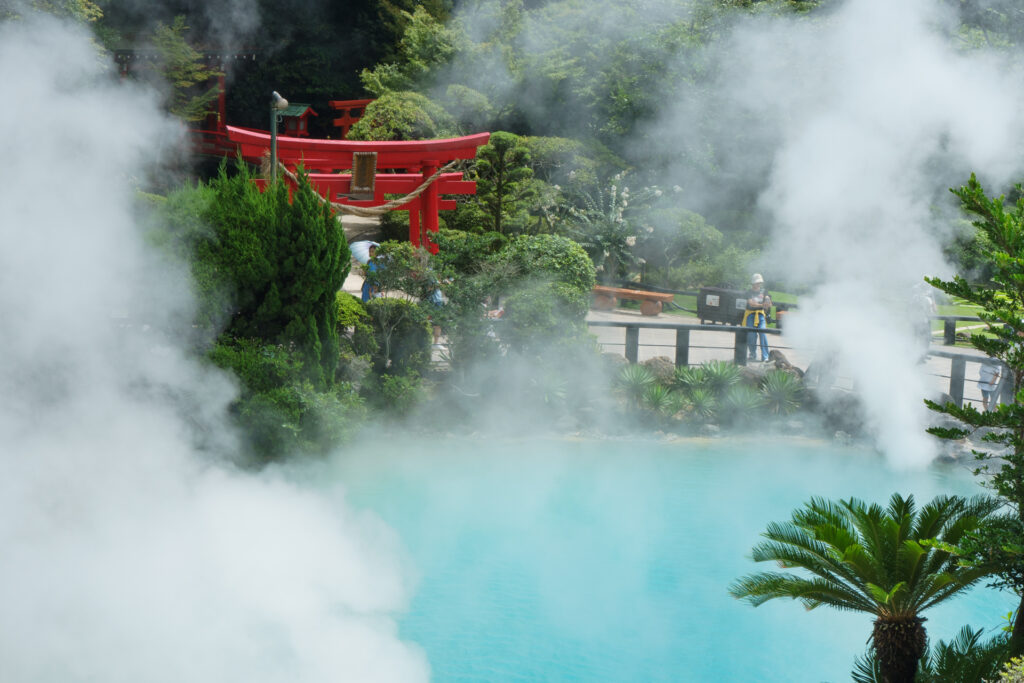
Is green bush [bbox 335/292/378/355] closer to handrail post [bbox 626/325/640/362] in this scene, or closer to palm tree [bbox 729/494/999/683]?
handrail post [bbox 626/325/640/362]

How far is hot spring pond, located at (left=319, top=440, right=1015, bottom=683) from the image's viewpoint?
6.98m

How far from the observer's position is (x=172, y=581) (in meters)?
7.00

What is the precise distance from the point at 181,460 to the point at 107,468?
3.85 ft

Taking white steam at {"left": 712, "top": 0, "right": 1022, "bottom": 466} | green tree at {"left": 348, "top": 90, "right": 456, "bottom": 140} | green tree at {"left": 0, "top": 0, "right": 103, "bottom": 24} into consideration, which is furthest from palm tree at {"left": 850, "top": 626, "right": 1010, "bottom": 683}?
green tree at {"left": 348, "top": 90, "right": 456, "bottom": 140}

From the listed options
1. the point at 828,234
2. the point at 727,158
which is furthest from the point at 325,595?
the point at 727,158

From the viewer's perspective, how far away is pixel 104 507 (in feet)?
23.9

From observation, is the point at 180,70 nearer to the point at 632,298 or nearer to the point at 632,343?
the point at 632,298

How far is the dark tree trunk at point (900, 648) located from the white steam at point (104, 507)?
9.58ft

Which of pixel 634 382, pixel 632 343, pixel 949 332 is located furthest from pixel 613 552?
pixel 949 332

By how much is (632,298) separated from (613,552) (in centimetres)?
1114

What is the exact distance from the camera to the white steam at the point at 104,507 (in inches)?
243

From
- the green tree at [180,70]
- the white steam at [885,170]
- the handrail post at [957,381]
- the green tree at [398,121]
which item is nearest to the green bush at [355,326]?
the white steam at [885,170]

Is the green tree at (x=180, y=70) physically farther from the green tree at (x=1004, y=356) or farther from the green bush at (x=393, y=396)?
the green tree at (x=1004, y=356)

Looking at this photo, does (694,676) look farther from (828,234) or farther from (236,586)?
(828,234)
